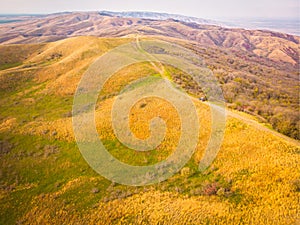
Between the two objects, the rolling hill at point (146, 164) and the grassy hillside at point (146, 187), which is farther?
the rolling hill at point (146, 164)

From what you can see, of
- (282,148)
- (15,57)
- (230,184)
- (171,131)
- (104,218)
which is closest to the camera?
(104,218)

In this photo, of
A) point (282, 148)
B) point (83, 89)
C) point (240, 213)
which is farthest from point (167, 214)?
point (83, 89)

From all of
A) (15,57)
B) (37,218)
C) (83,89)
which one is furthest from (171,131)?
(15,57)

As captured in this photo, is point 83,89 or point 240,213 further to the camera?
point 83,89

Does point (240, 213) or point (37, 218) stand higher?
point (240, 213)

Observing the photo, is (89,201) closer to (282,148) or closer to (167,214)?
(167,214)

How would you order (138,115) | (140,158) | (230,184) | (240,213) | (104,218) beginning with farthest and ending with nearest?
1. (138,115)
2. (140,158)
3. (230,184)
4. (104,218)
5. (240,213)

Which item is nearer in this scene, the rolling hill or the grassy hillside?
the grassy hillside

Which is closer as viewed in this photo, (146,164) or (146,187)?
(146,187)
